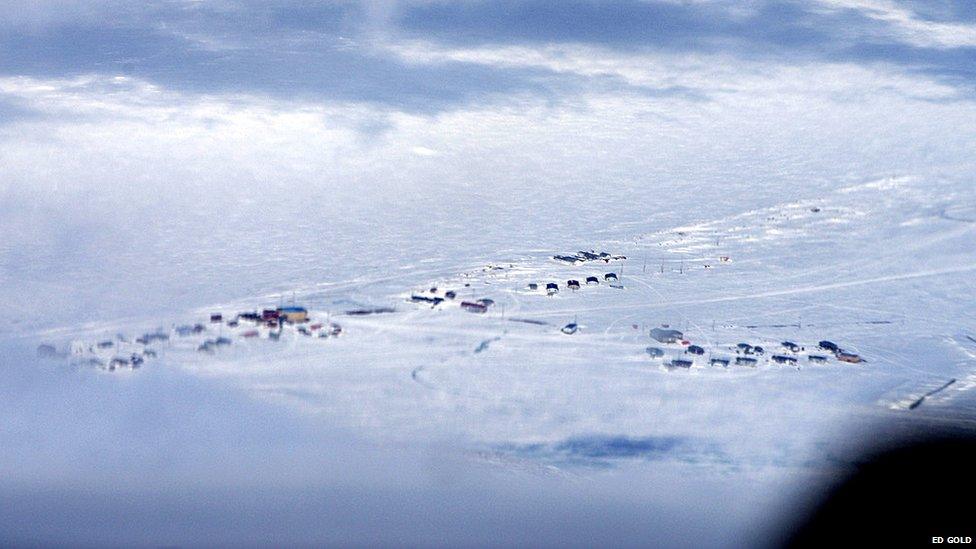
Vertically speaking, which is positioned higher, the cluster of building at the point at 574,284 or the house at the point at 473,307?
the cluster of building at the point at 574,284

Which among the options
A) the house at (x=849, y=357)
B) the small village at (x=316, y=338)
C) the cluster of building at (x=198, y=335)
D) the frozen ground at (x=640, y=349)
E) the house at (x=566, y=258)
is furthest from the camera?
the house at (x=566, y=258)

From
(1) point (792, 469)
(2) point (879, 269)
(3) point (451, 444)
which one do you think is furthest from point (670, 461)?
(2) point (879, 269)

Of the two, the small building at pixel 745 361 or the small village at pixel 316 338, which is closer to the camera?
the small village at pixel 316 338

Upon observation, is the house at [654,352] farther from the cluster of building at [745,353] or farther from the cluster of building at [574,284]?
the cluster of building at [574,284]

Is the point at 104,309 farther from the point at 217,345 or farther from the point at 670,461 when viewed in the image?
the point at 670,461

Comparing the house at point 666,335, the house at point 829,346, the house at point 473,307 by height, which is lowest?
the house at point 829,346

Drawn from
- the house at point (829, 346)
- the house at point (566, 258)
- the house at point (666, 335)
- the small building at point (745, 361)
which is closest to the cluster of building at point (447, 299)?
the house at point (566, 258)

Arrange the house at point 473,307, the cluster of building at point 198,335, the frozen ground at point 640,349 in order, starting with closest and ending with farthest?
the frozen ground at point 640,349 → the cluster of building at point 198,335 → the house at point 473,307
